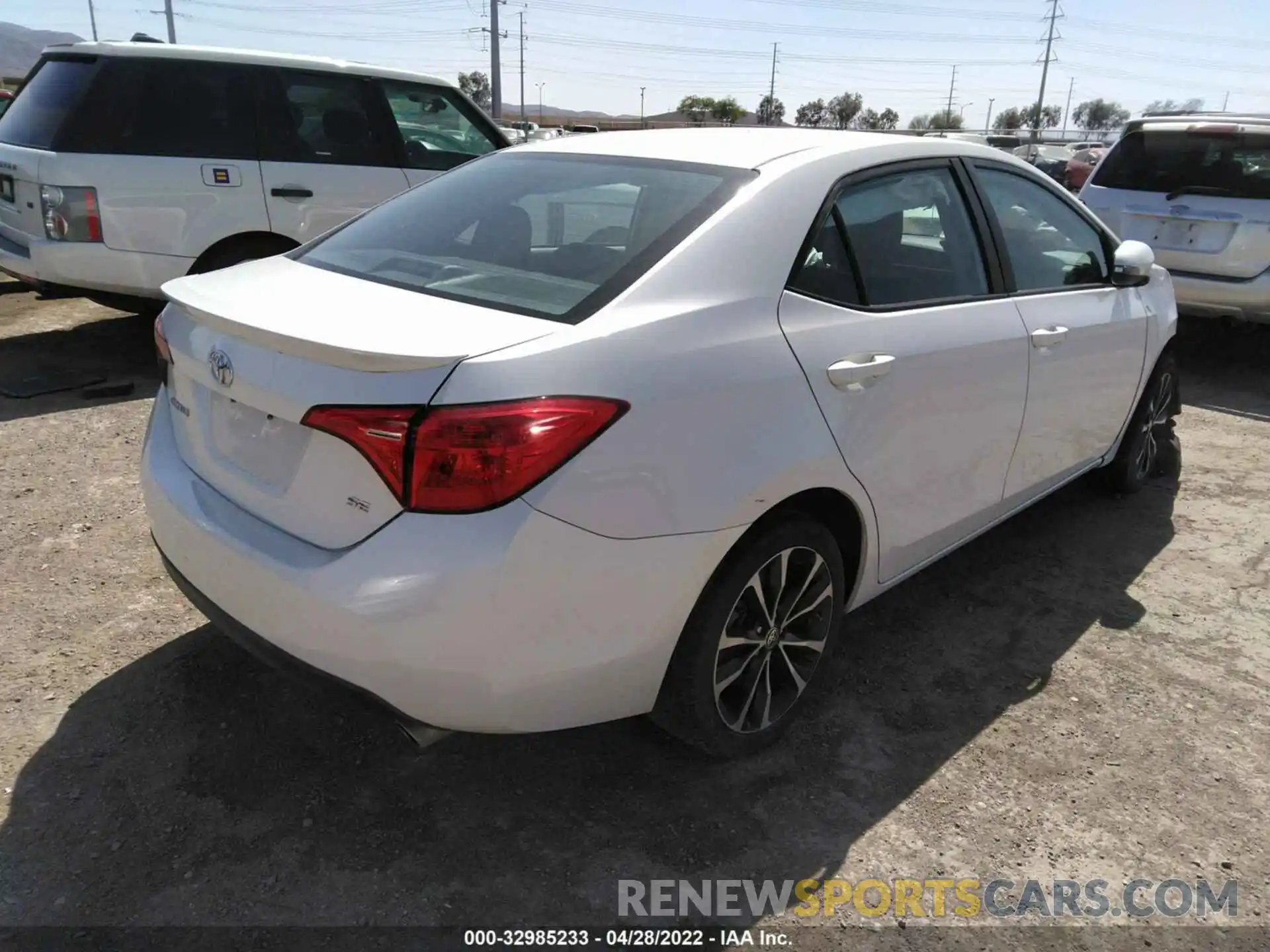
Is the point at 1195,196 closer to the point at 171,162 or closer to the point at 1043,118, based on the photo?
the point at 171,162

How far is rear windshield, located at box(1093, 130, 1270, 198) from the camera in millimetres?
6543

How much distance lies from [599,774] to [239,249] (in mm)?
4603

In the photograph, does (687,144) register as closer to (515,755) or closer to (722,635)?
(722,635)

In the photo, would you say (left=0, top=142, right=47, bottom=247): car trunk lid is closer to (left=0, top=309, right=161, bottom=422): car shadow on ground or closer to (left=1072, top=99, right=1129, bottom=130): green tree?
(left=0, top=309, right=161, bottom=422): car shadow on ground

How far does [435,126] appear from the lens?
6.77m

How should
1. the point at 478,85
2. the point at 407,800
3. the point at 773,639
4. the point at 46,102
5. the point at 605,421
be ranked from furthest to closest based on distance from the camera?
the point at 478,85, the point at 46,102, the point at 773,639, the point at 407,800, the point at 605,421

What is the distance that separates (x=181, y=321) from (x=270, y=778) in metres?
1.23

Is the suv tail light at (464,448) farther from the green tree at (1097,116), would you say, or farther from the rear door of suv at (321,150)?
the green tree at (1097,116)

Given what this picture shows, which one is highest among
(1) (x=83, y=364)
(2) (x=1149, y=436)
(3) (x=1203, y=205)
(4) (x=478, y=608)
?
(3) (x=1203, y=205)

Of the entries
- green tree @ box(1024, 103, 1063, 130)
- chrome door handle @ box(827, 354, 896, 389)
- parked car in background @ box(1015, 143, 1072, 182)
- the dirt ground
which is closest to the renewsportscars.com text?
the dirt ground

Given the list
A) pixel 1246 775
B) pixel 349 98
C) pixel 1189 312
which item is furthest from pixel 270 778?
pixel 1189 312

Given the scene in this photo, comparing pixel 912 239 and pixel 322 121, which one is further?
pixel 322 121

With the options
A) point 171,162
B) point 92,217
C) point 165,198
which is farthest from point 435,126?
point 92,217

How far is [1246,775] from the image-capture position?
107 inches
